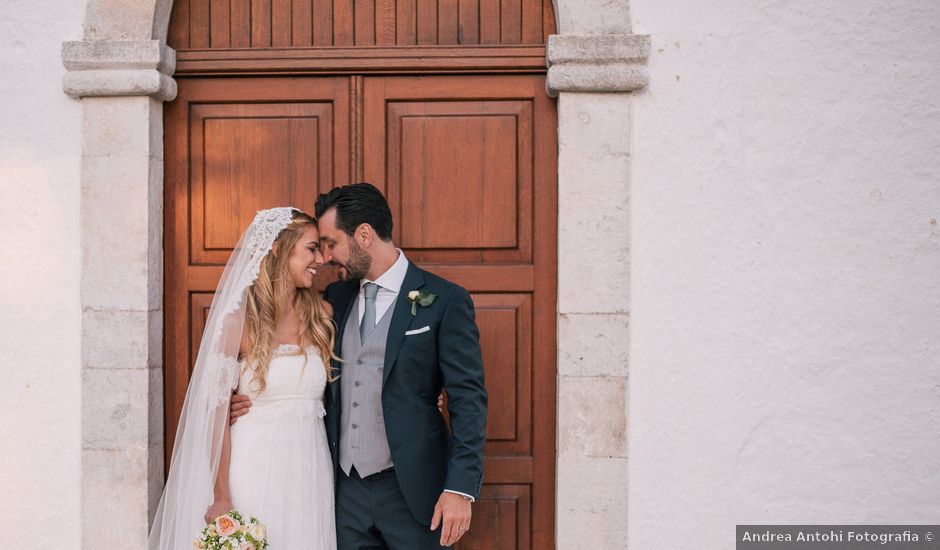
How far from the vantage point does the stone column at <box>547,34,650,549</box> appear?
3229mm

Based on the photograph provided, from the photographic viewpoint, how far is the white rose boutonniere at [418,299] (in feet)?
9.27

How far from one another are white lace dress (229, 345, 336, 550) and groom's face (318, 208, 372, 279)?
1.31 ft

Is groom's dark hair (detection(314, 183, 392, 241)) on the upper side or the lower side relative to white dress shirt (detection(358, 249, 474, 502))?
upper

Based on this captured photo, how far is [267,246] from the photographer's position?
2.91m

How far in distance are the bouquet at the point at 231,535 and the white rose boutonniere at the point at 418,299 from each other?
3.24ft

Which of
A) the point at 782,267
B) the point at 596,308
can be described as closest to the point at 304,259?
the point at 596,308

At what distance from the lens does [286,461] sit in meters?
2.83

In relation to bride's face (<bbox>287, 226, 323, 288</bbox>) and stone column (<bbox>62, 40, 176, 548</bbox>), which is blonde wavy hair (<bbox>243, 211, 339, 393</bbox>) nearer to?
bride's face (<bbox>287, 226, 323, 288</bbox>)

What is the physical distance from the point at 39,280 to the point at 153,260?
1.73 feet

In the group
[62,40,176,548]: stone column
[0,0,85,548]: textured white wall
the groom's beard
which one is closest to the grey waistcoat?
the groom's beard

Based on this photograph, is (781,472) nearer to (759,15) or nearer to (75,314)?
(759,15)

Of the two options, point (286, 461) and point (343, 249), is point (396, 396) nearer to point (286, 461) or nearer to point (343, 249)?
point (286, 461)

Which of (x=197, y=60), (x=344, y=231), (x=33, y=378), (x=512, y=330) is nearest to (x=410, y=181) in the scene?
(x=344, y=231)

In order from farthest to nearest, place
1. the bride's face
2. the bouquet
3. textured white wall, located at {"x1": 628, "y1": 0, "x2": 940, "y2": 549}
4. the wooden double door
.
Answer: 1. the wooden double door
2. textured white wall, located at {"x1": 628, "y1": 0, "x2": 940, "y2": 549}
3. the bride's face
4. the bouquet
